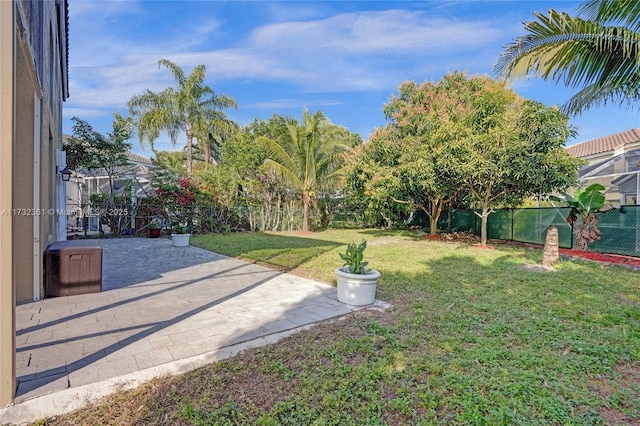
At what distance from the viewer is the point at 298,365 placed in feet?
9.35

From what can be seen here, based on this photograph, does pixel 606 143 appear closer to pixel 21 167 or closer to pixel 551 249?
pixel 551 249

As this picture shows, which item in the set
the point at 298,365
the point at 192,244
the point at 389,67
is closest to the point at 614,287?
the point at 298,365

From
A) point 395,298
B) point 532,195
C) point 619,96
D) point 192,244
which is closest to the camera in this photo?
point 395,298

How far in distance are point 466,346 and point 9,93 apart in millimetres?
4345

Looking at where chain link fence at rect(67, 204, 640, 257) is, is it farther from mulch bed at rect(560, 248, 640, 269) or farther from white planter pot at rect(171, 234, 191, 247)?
white planter pot at rect(171, 234, 191, 247)

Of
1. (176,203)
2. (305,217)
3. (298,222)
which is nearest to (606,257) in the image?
(305,217)

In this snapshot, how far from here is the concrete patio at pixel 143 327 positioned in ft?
8.07

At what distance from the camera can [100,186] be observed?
16.1m

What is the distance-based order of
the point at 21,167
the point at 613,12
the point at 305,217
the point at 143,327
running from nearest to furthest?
the point at 143,327 → the point at 21,167 → the point at 613,12 → the point at 305,217

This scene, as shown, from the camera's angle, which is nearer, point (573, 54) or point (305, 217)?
point (573, 54)

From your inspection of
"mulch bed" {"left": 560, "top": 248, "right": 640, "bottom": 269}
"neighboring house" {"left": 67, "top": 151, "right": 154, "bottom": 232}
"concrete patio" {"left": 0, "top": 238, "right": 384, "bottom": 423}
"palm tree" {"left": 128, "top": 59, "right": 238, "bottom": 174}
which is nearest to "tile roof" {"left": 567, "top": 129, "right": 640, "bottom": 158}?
"mulch bed" {"left": 560, "top": 248, "right": 640, "bottom": 269}

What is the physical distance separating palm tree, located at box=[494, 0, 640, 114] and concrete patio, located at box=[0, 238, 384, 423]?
603 centimetres

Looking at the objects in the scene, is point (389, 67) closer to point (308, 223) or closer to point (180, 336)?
point (308, 223)

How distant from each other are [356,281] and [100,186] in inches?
655
